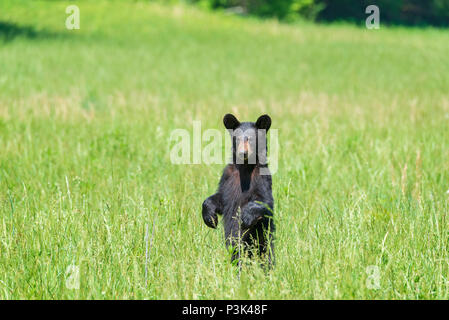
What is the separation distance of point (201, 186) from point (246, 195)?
1561 mm

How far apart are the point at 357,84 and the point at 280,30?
2095 cm

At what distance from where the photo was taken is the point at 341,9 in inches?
2542

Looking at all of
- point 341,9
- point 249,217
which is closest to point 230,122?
point 249,217

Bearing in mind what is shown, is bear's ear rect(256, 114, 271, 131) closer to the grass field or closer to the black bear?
the black bear

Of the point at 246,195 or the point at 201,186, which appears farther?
the point at 201,186

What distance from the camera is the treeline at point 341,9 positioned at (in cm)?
5731

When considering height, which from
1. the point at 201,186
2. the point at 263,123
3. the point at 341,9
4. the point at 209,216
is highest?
the point at 341,9

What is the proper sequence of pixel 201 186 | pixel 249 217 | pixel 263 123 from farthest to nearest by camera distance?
pixel 201 186 → pixel 263 123 → pixel 249 217

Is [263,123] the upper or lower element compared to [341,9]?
lower

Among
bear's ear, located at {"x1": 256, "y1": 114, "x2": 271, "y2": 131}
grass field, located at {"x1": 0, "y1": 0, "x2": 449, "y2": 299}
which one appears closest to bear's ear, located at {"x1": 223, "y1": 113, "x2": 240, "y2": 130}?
bear's ear, located at {"x1": 256, "y1": 114, "x2": 271, "y2": 131}

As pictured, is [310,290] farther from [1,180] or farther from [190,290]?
[1,180]

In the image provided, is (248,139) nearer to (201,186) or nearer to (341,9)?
(201,186)

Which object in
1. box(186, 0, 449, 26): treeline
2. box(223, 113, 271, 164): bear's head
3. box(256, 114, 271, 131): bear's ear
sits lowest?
box(223, 113, 271, 164): bear's head

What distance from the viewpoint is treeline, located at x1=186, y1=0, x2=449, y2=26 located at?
188 ft
